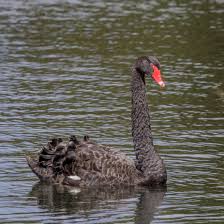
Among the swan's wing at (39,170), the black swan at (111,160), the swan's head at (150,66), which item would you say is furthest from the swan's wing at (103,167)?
the swan's head at (150,66)

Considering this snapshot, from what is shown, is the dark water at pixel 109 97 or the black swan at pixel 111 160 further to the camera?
the black swan at pixel 111 160

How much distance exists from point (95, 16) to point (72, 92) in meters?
7.88

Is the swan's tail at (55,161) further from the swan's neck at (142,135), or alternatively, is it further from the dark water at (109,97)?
the swan's neck at (142,135)

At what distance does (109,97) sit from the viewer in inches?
623

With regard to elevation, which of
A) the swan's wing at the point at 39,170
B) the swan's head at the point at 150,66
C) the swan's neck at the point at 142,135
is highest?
the swan's head at the point at 150,66

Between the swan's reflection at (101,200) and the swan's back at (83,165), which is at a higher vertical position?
the swan's back at (83,165)

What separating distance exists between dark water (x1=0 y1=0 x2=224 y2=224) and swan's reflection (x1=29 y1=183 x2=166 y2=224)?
0.01 m

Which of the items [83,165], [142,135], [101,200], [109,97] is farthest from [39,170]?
[109,97]

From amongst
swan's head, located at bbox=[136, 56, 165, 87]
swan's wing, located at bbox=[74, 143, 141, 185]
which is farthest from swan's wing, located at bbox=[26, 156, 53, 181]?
swan's head, located at bbox=[136, 56, 165, 87]

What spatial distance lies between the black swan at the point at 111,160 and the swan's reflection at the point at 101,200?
0.13 metres

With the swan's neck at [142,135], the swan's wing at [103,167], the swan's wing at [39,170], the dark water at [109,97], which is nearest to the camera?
the dark water at [109,97]

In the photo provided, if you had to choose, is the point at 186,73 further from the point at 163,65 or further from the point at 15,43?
the point at 15,43

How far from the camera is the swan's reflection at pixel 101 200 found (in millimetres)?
10352

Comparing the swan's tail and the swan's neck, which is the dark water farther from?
the swan's neck
